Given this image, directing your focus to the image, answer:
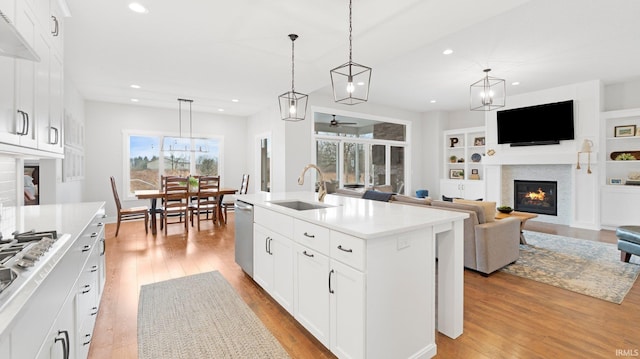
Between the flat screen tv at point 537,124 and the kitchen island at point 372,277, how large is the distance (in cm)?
570

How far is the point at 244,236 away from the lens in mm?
3268

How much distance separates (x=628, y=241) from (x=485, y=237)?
1955 mm

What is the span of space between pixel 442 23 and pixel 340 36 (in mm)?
1084

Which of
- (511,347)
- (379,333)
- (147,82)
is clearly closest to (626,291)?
(511,347)

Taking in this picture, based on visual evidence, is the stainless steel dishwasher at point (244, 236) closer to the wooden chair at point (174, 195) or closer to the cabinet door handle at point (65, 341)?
the cabinet door handle at point (65, 341)

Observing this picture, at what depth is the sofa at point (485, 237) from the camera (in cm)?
326

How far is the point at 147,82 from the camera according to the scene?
5.08m

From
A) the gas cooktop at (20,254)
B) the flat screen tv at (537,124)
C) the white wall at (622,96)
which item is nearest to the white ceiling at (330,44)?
the white wall at (622,96)

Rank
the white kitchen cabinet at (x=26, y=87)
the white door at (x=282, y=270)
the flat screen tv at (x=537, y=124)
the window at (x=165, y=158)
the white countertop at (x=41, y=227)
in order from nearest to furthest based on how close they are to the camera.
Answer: the white countertop at (x=41, y=227) < the white kitchen cabinet at (x=26, y=87) < the white door at (x=282, y=270) < the flat screen tv at (x=537, y=124) < the window at (x=165, y=158)

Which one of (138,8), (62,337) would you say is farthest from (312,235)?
(138,8)

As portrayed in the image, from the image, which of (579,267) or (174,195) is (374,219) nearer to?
(579,267)

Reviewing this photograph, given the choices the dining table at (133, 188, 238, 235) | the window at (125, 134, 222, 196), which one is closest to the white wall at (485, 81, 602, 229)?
the dining table at (133, 188, 238, 235)

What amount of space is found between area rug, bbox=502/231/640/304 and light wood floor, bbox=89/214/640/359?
0.14 m

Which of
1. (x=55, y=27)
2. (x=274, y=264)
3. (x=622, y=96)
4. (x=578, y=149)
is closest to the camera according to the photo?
Answer: (x=55, y=27)
